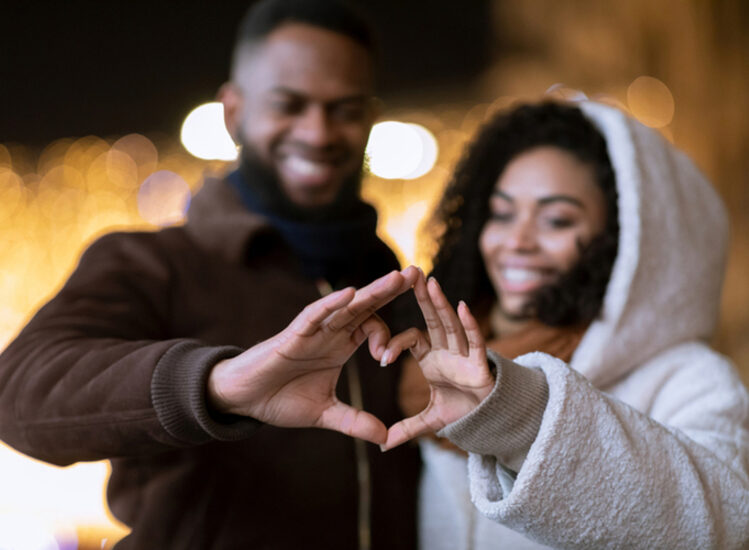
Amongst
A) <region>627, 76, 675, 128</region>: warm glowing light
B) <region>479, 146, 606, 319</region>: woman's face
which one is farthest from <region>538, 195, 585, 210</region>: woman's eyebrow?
<region>627, 76, 675, 128</region>: warm glowing light

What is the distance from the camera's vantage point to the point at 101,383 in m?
0.59

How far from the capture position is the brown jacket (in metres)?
0.58

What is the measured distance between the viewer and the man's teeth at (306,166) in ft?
2.82

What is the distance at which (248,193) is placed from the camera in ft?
2.91

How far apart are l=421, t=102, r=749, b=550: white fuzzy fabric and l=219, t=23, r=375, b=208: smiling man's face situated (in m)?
0.30

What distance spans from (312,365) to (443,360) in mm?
100

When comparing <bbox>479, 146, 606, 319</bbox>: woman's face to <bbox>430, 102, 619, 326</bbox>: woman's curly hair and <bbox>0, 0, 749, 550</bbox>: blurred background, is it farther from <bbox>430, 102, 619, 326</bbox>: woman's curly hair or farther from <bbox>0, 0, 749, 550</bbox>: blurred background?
<bbox>0, 0, 749, 550</bbox>: blurred background

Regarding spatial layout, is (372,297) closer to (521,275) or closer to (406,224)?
(521,275)

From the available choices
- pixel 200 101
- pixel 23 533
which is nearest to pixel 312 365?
pixel 23 533

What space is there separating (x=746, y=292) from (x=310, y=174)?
4.64 ft

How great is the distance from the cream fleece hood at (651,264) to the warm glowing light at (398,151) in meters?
0.28

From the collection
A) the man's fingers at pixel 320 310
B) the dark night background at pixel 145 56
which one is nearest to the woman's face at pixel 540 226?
the man's fingers at pixel 320 310

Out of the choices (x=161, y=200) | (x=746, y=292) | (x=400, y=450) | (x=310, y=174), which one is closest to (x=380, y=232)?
(x=310, y=174)

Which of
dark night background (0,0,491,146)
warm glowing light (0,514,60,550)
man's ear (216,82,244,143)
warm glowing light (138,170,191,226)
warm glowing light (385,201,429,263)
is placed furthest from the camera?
warm glowing light (138,170,191,226)
